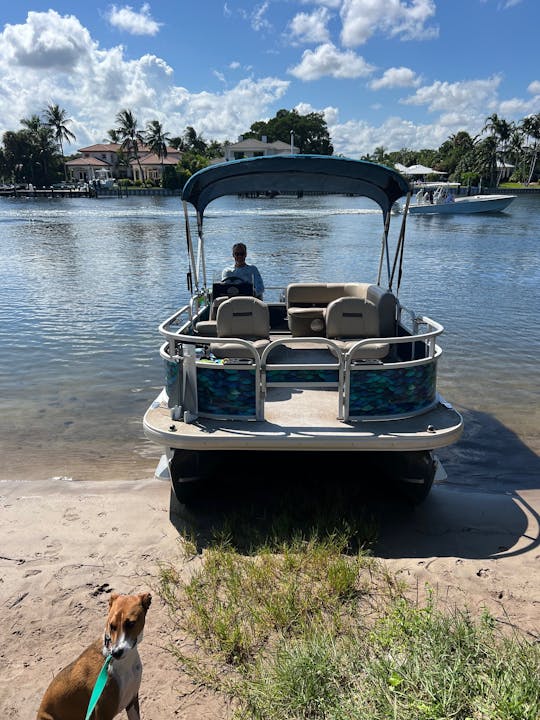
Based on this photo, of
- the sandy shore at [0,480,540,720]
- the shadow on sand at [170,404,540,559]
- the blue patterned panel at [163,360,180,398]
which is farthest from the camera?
the blue patterned panel at [163,360,180,398]

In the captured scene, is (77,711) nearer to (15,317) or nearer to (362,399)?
(362,399)

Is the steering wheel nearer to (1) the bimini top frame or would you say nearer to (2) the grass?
(1) the bimini top frame

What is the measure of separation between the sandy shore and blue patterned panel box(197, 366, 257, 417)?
1236 mm

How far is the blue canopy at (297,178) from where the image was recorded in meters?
6.85

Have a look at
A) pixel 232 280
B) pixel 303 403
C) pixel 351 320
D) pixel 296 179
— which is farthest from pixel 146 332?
pixel 303 403

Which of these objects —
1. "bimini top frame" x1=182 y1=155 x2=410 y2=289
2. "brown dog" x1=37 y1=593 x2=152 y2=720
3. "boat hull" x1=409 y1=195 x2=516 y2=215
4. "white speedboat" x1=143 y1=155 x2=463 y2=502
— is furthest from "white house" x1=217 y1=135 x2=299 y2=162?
"brown dog" x1=37 y1=593 x2=152 y2=720

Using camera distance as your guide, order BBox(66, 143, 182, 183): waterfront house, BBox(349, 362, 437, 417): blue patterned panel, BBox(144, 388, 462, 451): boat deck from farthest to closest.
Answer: BBox(66, 143, 182, 183): waterfront house, BBox(349, 362, 437, 417): blue patterned panel, BBox(144, 388, 462, 451): boat deck

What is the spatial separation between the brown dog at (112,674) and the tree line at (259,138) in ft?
314

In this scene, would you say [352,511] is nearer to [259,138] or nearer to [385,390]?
[385,390]

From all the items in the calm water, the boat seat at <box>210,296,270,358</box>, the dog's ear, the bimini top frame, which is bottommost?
the calm water

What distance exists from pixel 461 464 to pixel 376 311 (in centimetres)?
231

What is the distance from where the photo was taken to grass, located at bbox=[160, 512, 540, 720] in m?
2.82

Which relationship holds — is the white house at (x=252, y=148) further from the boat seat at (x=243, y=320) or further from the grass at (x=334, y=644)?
the grass at (x=334, y=644)

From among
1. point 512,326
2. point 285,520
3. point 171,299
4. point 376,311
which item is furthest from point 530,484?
point 171,299
